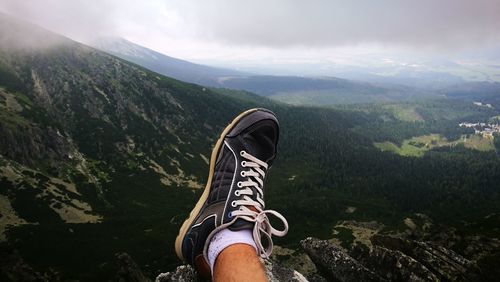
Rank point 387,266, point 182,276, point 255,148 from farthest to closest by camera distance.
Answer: point 387,266, point 255,148, point 182,276

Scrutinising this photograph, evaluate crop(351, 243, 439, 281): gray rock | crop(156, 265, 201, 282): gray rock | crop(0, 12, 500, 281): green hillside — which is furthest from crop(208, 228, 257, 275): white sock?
crop(0, 12, 500, 281): green hillside

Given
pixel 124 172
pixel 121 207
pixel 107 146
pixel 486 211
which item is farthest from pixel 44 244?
pixel 486 211

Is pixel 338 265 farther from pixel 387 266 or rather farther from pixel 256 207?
pixel 256 207

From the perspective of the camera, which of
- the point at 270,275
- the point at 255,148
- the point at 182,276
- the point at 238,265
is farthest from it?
the point at 255,148

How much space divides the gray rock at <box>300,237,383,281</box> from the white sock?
8.11 metres

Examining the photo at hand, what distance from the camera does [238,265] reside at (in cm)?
564

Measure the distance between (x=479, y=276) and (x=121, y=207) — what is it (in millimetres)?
140363

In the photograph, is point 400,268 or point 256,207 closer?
point 256,207

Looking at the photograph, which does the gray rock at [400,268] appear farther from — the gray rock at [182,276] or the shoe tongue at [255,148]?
the gray rock at [182,276]

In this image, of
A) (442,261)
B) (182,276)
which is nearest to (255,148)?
(182,276)

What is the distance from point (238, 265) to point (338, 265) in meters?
9.66

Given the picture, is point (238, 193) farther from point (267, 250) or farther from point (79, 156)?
point (79, 156)

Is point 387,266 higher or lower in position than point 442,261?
higher

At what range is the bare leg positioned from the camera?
213 inches
